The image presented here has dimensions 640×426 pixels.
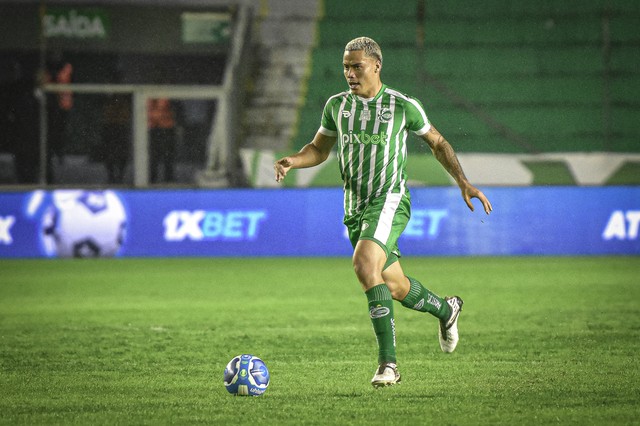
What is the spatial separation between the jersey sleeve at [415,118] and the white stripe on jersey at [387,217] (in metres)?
0.36

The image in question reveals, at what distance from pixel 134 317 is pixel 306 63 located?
10.8 meters

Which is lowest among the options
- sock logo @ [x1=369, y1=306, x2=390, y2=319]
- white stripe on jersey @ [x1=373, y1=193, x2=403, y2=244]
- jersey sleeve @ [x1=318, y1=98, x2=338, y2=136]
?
sock logo @ [x1=369, y1=306, x2=390, y2=319]

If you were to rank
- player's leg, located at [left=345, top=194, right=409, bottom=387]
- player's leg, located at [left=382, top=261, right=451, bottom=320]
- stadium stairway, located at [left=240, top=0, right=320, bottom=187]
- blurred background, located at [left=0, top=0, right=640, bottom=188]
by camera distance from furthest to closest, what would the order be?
stadium stairway, located at [left=240, top=0, right=320, bottom=187]
blurred background, located at [left=0, top=0, right=640, bottom=188]
player's leg, located at [left=382, top=261, right=451, bottom=320]
player's leg, located at [left=345, top=194, right=409, bottom=387]

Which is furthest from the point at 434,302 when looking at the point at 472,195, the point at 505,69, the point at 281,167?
the point at 505,69

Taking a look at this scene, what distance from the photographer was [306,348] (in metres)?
7.24

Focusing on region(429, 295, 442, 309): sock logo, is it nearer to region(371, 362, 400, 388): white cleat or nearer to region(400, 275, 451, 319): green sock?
region(400, 275, 451, 319): green sock

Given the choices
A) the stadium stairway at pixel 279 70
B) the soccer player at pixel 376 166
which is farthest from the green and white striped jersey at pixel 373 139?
the stadium stairway at pixel 279 70

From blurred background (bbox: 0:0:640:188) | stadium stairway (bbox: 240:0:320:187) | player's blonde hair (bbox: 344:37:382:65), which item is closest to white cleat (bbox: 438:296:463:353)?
player's blonde hair (bbox: 344:37:382:65)

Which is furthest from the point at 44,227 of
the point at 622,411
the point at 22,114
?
the point at 622,411

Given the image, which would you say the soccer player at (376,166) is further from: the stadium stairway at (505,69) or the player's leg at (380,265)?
the stadium stairway at (505,69)

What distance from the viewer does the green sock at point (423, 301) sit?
628 centimetres

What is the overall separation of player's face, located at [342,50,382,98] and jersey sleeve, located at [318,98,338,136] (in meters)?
0.20

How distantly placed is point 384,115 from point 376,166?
0.27 metres

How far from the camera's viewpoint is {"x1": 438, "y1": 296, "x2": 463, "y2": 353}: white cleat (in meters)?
6.61
